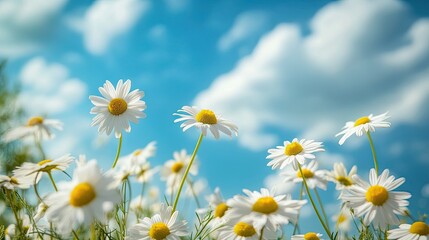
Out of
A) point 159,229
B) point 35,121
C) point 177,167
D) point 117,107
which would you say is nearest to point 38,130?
point 35,121

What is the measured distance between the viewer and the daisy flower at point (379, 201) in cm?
181

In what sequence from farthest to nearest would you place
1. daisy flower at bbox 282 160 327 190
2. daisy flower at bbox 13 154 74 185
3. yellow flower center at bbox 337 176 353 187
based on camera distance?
1. yellow flower center at bbox 337 176 353 187
2. daisy flower at bbox 282 160 327 190
3. daisy flower at bbox 13 154 74 185

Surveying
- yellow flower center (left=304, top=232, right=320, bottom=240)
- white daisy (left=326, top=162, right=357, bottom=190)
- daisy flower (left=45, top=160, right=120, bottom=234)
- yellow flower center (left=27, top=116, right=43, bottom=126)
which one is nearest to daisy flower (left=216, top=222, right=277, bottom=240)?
yellow flower center (left=304, top=232, right=320, bottom=240)

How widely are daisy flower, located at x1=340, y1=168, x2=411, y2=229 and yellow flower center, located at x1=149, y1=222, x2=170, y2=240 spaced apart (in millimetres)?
727

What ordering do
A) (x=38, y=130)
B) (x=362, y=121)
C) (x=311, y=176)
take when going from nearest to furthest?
(x=362, y=121)
(x=311, y=176)
(x=38, y=130)

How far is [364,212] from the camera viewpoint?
71.4 inches

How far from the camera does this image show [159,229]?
182cm

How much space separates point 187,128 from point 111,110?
358mm

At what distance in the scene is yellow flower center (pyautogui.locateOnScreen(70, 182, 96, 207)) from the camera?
1.30 meters

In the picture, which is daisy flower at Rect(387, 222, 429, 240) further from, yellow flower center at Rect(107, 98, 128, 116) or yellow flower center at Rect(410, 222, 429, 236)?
yellow flower center at Rect(107, 98, 128, 116)

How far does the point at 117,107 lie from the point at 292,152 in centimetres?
85

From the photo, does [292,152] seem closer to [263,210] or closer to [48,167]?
[263,210]

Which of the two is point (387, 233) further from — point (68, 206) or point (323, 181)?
point (68, 206)

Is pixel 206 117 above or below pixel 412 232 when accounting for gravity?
above
